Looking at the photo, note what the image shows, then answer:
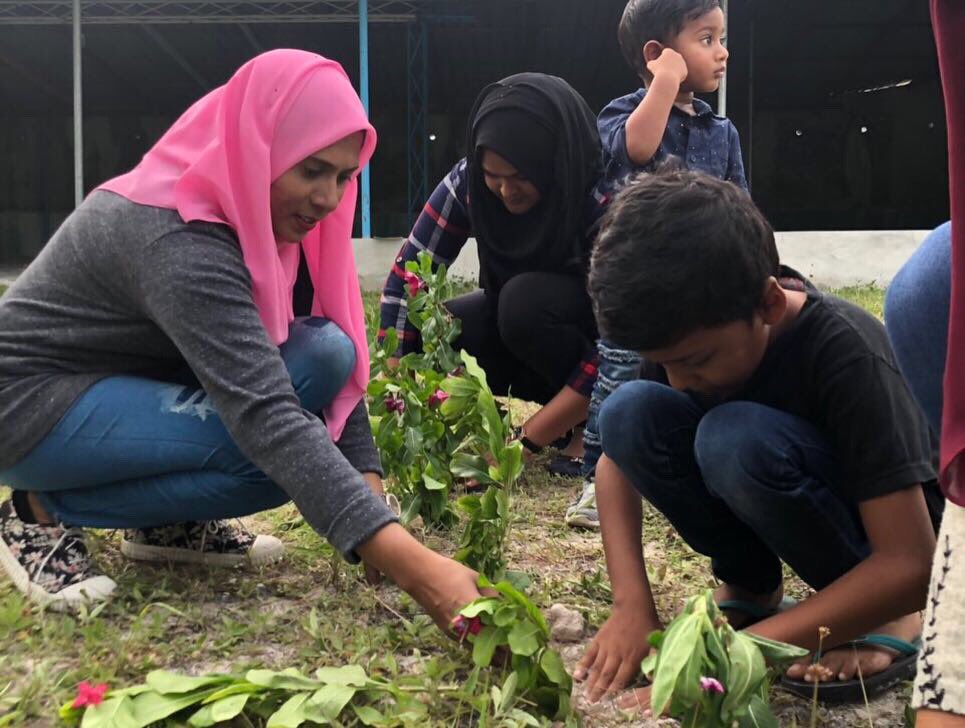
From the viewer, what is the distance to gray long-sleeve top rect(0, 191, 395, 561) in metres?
1.38

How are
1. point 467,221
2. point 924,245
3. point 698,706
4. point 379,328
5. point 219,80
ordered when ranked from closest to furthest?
point 698,706
point 924,245
point 379,328
point 467,221
point 219,80

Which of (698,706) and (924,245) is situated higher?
(924,245)

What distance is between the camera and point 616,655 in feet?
4.66

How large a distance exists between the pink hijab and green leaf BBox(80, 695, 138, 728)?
24.5 inches

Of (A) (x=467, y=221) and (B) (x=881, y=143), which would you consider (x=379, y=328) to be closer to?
(A) (x=467, y=221)

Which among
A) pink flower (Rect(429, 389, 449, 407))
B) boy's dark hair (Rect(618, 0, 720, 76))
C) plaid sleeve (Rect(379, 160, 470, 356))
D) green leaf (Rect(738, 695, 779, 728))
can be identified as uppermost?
Result: boy's dark hair (Rect(618, 0, 720, 76))

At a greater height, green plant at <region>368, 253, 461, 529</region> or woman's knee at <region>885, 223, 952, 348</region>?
woman's knee at <region>885, 223, 952, 348</region>

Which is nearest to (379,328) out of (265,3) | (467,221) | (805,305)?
(467,221)

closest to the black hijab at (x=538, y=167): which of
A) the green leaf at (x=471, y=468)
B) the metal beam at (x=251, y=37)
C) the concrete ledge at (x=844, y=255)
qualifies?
the green leaf at (x=471, y=468)

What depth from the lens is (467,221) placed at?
286cm

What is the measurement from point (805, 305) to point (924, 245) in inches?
10.1

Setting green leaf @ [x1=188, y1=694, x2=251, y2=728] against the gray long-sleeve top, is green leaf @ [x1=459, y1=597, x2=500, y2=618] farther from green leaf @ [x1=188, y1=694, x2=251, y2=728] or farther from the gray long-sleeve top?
green leaf @ [x1=188, y1=694, x2=251, y2=728]

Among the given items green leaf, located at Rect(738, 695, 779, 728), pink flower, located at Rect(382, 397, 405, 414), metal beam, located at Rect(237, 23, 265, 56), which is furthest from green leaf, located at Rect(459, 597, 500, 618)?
metal beam, located at Rect(237, 23, 265, 56)

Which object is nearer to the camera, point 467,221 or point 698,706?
point 698,706
